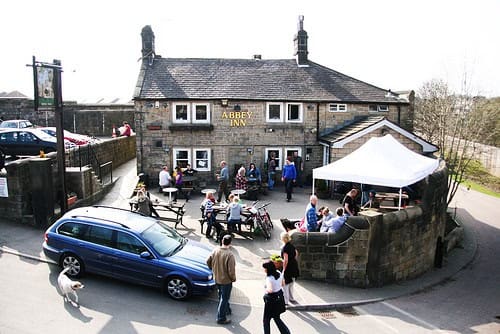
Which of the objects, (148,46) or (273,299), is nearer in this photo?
(273,299)

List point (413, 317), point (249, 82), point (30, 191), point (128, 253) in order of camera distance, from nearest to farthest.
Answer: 1. point (128, 253)
2. point (413, 317)
3. point (30, 191)
4. point (249, 82)

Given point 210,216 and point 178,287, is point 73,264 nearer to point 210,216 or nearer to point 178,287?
point 178,287

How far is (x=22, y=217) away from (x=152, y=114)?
9011mm

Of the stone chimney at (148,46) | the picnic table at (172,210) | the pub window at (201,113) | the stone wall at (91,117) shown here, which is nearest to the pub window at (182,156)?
the pub window at (201,113)

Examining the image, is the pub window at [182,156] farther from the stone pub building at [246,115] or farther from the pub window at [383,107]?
the pub window at [383,107]

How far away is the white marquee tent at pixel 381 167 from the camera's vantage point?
14.4 m

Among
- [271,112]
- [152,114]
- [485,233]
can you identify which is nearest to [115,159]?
[152,114]

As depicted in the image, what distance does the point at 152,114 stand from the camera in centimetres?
2211

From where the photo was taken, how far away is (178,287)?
10.1 meters

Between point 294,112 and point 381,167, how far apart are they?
917 centimetres

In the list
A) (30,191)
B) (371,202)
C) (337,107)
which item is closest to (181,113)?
(337,107)

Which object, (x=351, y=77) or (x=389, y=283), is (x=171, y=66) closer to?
(x=351, y=77)

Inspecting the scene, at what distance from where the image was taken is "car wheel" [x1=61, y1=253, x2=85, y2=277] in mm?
10680

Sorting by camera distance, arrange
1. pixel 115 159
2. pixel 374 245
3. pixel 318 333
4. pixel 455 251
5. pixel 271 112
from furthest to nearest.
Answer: pixel 115 159 → pixel 271 112 → pixel 455 251 → pixel 374 245 → pixel 318 333
